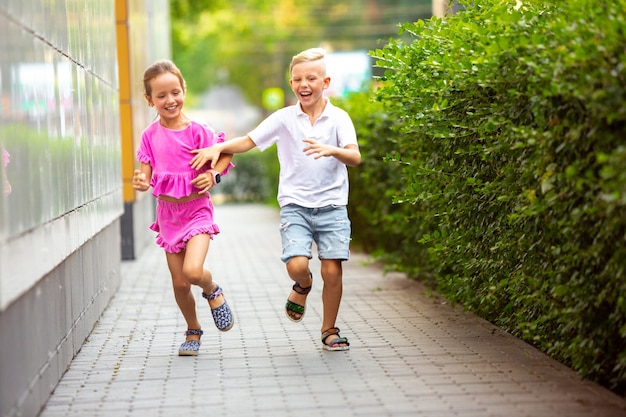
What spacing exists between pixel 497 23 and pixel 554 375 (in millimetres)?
2016

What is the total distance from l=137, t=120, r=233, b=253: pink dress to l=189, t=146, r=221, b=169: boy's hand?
0.09 metres

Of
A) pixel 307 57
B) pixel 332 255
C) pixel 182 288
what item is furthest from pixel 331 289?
pixel 307 57

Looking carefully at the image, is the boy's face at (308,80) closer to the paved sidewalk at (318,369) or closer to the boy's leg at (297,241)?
the boy's leg at (297,241)

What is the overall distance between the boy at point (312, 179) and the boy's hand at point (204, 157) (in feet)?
0.18

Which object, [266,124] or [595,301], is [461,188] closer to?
[266,124]

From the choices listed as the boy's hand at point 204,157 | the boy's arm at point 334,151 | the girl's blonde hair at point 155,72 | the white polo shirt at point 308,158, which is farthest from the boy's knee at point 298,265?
the girl's blonde hair at point 155,72

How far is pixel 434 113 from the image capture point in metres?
Result: 7.33

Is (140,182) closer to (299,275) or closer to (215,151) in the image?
(215,151)

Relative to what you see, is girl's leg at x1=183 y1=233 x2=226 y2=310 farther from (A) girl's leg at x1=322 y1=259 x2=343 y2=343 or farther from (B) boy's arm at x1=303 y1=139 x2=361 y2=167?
(B) boy's arm at x1=303 y1=139 x2=361 y2=167

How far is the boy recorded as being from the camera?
6.92 meters

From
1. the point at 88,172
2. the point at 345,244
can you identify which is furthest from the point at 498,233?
the point at 88,172

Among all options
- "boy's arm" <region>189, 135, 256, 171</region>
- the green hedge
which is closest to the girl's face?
"boy's arm" <region>189, 135, 256, 171</region>

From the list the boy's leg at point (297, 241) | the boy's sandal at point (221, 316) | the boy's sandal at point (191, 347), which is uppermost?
the boy's leg at point (297, 241)

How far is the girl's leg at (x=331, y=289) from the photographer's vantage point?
23.0 feet
